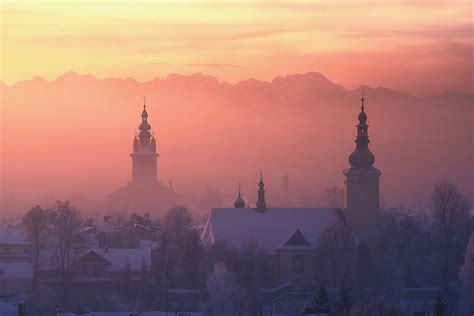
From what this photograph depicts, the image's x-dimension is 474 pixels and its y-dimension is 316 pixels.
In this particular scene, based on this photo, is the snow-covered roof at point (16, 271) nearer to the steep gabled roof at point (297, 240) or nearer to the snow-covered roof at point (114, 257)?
the snow-covered roof at point (114, 257)

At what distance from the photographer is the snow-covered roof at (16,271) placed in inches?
3605

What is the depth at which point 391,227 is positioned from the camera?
101 meters

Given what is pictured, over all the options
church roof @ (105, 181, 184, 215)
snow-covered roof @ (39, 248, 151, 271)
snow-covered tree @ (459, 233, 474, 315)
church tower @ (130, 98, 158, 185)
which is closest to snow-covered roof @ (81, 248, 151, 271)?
snow-covered roof @ (39, 248, 151, 271)

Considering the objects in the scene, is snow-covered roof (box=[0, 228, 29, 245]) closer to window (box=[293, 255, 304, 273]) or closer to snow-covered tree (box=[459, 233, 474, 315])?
window (box=[293, 255, 304, 273])

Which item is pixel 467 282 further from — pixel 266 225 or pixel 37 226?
pixel 37 226

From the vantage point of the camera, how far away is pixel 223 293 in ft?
258

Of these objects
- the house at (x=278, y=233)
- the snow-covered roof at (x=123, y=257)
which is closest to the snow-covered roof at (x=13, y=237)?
the snow-covered roof at (x=123, y=257)

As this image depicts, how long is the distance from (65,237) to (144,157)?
7052 cm

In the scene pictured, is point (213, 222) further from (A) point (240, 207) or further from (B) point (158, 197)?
(B) point (158, 197)

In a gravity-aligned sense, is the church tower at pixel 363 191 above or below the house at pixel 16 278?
above

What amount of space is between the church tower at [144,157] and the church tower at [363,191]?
7082 cm

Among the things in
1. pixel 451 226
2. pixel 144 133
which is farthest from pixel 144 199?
pixel 451 226

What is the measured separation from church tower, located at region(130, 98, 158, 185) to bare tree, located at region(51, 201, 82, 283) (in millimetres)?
60356

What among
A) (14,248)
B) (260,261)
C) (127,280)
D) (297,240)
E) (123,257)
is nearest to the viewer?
(127,280)
